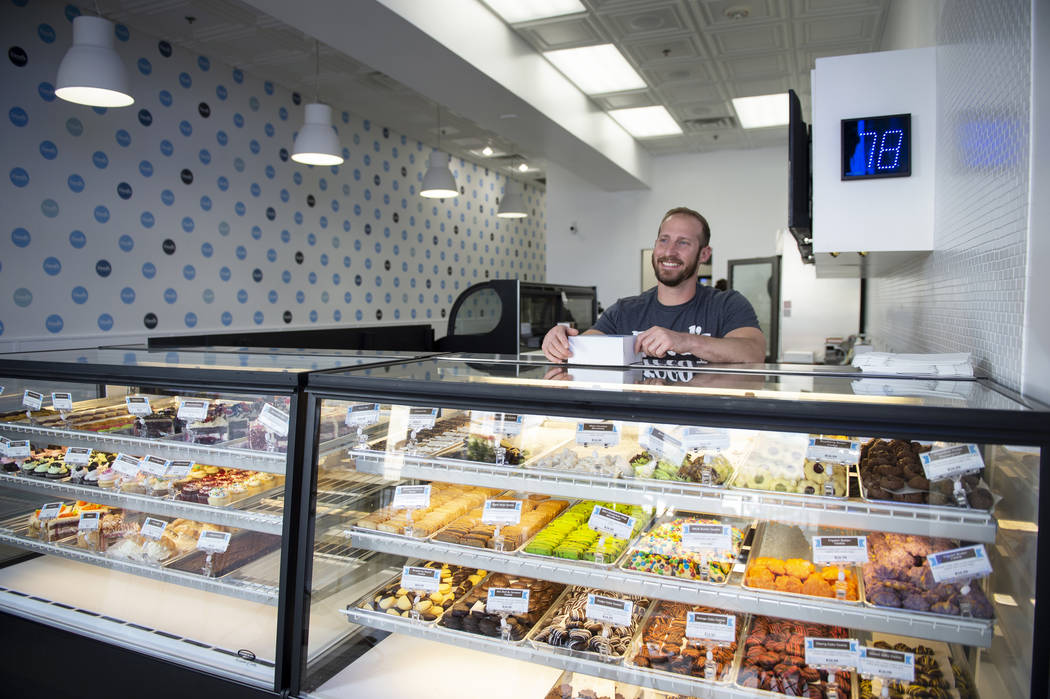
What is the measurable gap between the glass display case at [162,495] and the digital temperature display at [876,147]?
87.0 inches

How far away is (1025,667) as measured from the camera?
46.3 inches

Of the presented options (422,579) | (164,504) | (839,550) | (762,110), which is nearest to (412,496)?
(422,579)

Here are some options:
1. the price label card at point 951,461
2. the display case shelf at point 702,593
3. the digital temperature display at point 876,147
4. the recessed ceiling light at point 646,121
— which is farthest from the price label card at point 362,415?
the recessed ceiling light at point 646,121

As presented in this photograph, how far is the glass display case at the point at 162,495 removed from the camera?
1801mm

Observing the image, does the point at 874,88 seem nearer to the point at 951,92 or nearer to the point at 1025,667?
the point at 951,92

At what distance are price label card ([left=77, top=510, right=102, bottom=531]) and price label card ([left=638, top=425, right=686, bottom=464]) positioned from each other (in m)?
1.99

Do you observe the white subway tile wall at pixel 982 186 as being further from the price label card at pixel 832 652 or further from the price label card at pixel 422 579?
the price label card at pixel 422 579

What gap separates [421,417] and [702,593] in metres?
0.86

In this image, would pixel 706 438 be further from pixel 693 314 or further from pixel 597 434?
pixel 693 314

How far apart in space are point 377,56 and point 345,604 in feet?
12.7

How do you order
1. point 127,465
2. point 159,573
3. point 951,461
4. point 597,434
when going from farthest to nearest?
point 127,465 < point 159,573 < point 597,434 < point 951,461

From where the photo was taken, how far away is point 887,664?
1.38 metres

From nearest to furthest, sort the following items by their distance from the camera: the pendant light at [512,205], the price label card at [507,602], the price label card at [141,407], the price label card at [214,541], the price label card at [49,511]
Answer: the price label card at [507,602] < the price label card at [214,541] < the price label card at [141,407] < the price label card at [49,511] < the pendant light at [512,205]

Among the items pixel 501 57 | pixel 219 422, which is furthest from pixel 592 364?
pixel 501 57
